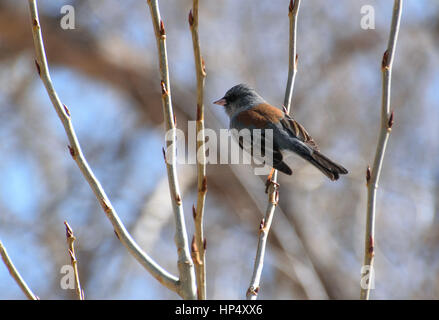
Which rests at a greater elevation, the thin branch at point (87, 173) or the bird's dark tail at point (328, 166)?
the bird's dark tail at point (328, 166)

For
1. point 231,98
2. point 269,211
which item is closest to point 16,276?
point 269,211

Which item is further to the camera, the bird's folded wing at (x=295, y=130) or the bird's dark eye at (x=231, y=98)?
the bird's dark eye at (x=231, y=98)

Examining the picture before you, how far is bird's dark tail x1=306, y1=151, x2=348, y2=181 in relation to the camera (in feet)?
7.21

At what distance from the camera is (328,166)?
7.39 ft

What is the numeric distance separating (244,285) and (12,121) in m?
2.88

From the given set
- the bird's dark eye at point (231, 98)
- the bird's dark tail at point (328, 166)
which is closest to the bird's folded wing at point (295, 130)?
the bird's dark tail at point (328, 166)

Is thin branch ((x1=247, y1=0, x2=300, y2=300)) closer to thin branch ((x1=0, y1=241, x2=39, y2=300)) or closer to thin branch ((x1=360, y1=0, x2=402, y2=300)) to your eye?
thin branch ((x1=360, y1=0, x2=402, y2=300))

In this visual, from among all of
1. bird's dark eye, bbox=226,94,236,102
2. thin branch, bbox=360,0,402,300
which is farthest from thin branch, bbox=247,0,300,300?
bird's dark eye, bbox=226,94,236,102

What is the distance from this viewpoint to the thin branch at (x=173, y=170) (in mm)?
1501

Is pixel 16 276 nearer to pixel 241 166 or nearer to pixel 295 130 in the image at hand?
pixel 295 130

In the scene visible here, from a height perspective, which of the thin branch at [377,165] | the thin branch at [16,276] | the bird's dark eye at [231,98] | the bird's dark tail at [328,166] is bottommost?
the thin branch at [16,276]

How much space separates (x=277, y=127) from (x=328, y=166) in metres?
0.43

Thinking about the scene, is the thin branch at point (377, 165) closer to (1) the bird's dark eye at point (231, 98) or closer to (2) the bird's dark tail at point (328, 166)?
(2) the bird's dark tail at point (328, 166)
